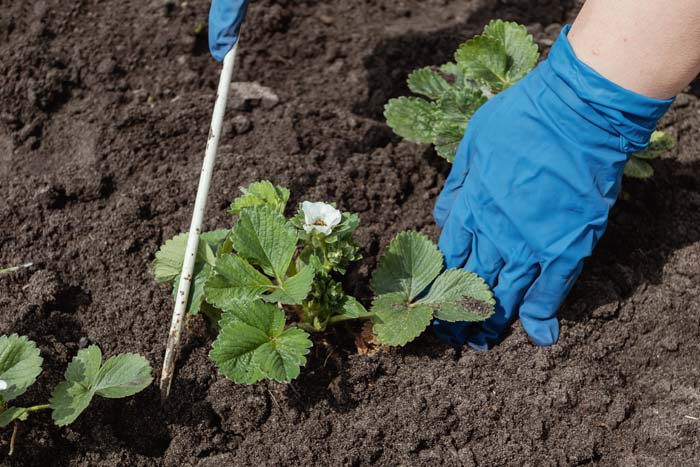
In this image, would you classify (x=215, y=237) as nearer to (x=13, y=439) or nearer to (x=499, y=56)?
(x=13, y=439)

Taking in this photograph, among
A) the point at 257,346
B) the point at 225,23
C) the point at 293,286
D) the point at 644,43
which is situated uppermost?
the point at 225,23

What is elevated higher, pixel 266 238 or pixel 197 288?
pixel 266 238

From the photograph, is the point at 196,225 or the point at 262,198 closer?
the point at 196,225

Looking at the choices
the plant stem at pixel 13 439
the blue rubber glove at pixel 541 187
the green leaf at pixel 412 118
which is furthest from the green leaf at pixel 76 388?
the green leaf at pixel 412 118

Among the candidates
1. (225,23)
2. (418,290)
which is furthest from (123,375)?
(225,23)

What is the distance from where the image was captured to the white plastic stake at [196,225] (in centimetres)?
207

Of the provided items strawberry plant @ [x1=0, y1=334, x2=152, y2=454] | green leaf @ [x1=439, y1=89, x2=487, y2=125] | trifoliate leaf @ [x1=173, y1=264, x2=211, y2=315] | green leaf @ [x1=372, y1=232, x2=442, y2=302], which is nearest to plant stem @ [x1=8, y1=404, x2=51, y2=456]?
strawberry plant @ [x1=0, y1=334, x2=152, y2=454]

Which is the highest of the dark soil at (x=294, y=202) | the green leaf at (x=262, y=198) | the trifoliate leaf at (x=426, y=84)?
the green leaf at (x=262, y=198)

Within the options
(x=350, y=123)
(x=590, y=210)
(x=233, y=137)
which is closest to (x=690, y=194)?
(x=590, y=210)

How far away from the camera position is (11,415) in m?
1.96

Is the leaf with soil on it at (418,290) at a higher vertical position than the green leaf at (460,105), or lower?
lower

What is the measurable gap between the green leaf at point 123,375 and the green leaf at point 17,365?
6.5 inches

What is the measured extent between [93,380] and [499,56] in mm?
1665

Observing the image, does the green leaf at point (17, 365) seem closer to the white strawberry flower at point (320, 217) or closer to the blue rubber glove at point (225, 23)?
the white strawberry flower at point (320, 217)
